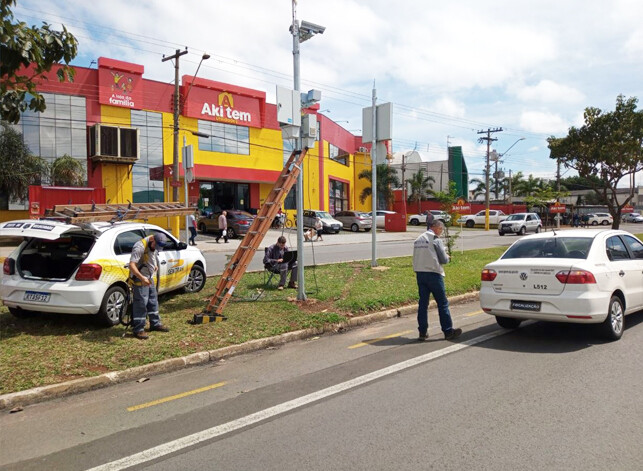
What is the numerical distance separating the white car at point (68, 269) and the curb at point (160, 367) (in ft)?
5.67

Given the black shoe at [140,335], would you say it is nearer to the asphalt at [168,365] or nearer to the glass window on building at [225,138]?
the asphalt at [168,365]

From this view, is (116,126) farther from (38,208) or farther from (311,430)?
(311,430)

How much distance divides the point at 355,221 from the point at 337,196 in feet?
29.6

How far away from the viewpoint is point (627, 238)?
8.05 meters

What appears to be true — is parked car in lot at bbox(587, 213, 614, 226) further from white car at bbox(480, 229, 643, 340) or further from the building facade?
white car at bbox(480, 229, 643, 340)

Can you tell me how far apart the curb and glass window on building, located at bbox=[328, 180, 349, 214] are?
3526cm

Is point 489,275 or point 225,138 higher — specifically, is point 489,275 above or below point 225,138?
below

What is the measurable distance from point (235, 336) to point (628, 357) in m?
5.04

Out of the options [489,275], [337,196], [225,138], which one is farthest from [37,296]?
[337,196]

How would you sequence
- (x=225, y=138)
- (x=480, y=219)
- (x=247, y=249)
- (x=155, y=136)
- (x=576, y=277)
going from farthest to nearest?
(x=480, y=219)
(x=225, y=138)
(x=155, y=136)
(x=247, y=249)
(x=576, y=277)

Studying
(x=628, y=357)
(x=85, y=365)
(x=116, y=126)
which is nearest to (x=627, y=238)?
(x=628, y=357)

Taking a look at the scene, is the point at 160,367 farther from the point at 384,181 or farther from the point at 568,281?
the point at 384,181

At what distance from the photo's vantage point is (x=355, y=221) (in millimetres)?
37031

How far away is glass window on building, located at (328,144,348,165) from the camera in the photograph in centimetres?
4334
